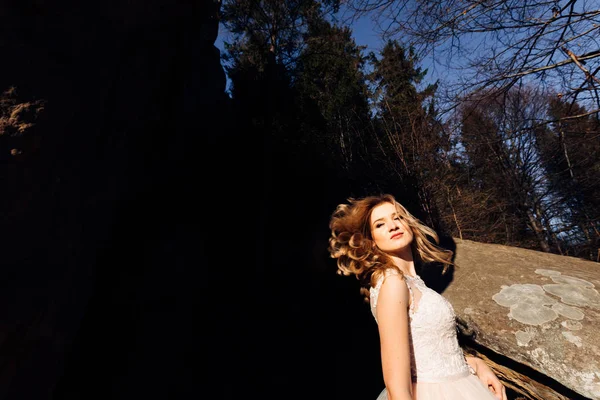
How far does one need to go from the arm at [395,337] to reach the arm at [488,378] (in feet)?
2.32

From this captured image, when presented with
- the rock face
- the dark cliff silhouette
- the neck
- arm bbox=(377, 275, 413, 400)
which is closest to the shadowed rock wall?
the dark cliff silhouette

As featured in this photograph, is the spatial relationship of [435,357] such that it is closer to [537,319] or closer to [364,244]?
[364,244]

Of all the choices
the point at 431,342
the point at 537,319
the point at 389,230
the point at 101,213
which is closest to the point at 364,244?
the point at 389,230

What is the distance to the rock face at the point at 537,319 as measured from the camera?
6.30 ft

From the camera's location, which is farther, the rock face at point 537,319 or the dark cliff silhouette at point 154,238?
the rock face at point 537,319

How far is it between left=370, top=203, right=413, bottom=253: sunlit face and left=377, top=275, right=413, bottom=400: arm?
30cm

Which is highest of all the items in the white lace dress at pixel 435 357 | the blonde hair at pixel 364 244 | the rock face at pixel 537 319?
the blonde hair at pixel 364 244

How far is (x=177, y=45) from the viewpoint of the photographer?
372cm

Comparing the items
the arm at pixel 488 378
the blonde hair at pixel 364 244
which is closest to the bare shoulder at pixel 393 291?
the blonde hair at pixel 364 244

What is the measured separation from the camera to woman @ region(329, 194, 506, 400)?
3.85ft

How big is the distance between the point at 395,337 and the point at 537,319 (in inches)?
75.8

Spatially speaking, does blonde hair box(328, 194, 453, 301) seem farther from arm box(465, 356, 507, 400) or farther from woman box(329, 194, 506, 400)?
arm box(465, 356, 507, 400)

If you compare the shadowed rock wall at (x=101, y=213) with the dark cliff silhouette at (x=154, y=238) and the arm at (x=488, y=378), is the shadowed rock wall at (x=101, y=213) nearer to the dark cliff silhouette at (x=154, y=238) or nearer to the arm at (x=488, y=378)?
the dark cliff silhouette at (x=154, y=238)

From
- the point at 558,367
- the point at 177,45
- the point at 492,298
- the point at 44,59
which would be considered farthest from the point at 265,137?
the point at 558,367
